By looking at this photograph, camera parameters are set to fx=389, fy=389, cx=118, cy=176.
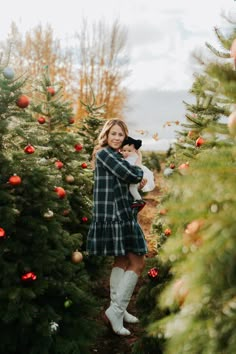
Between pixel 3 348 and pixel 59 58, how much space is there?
20328mm

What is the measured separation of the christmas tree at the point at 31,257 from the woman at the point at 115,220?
495mm

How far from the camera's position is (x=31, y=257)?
3086 mm

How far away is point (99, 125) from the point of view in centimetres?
730

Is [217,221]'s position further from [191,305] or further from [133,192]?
[133,192]

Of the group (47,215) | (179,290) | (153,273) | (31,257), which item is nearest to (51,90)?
(47,215)

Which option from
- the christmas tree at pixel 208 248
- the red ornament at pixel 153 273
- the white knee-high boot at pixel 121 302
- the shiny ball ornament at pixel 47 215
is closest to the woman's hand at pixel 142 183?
the white knee-high boot at pixel 121 302

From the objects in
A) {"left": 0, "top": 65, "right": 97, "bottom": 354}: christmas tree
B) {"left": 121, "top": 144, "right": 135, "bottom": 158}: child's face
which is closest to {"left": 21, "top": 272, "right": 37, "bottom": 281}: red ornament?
{"left": 0, "top": 65, "right": 97, "bottom": 354}: christmas tree

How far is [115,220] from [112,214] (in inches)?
2.7

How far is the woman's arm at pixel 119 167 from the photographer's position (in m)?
3.86

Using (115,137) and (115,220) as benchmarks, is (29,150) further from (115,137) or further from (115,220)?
(115,220)

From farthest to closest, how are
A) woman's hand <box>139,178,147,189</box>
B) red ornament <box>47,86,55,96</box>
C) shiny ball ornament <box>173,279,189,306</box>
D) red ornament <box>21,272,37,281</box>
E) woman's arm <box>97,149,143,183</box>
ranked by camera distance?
red ornament <box>47,86,55,96</box> < woman's hand <box>139,178,147,189</box> < woman's arm <box>97,149,143,183</box> < red ornament <box>21,272,37,281</box> < shiny ball ornament <box>173,279,189,306</box>

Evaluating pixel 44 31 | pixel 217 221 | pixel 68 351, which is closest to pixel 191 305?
pixel 217 221

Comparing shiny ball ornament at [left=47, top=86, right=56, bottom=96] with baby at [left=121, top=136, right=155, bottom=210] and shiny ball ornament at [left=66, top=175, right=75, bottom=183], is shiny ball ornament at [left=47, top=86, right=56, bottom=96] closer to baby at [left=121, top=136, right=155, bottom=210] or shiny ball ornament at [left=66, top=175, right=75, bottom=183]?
shiny ball ornament at [left=66, top=175, right=75, bottom=183]

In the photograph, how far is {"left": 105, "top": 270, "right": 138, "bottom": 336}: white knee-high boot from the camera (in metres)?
4.07
